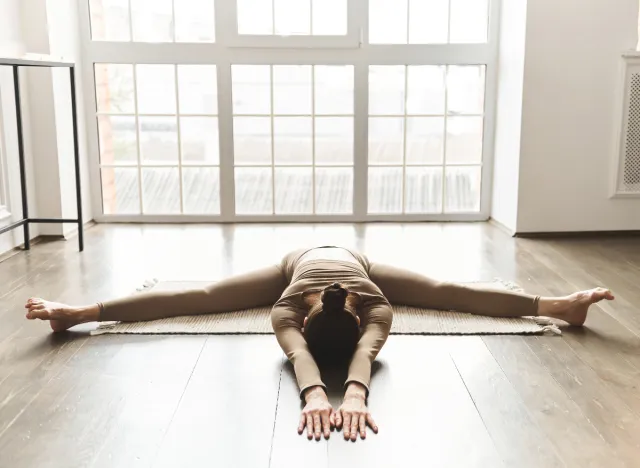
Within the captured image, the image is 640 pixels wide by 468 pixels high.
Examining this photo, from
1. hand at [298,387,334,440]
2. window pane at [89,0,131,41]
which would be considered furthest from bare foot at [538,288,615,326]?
window pane at [89,0,131,41]

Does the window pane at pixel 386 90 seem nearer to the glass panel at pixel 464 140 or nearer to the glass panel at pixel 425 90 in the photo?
the glass panel at pixel 425 90

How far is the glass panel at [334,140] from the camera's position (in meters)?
4.79

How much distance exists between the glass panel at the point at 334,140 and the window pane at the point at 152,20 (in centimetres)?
109

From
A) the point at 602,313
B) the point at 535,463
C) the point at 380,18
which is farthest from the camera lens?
the point at 380,18

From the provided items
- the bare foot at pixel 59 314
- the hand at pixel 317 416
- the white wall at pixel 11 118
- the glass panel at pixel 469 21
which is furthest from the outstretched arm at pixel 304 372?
the glass panel at pixel 469 21

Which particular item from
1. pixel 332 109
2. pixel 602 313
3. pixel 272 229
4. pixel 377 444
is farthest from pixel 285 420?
pixel 332 109

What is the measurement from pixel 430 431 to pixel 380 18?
3.31m

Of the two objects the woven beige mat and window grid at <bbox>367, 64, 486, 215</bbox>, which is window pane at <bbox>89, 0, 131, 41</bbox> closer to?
window grid at <bbox>367, 64, 486, 215</bbox>

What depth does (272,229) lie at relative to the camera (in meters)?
4.59

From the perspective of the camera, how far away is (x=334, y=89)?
476 cm

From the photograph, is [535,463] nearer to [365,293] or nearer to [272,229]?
[365,293]

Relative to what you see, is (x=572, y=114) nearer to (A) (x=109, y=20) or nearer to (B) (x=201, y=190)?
(B) (x=201, y=190)

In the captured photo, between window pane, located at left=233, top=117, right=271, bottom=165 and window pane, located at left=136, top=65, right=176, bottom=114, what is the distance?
0.43m

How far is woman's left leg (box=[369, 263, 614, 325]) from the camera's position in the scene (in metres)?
2.78
